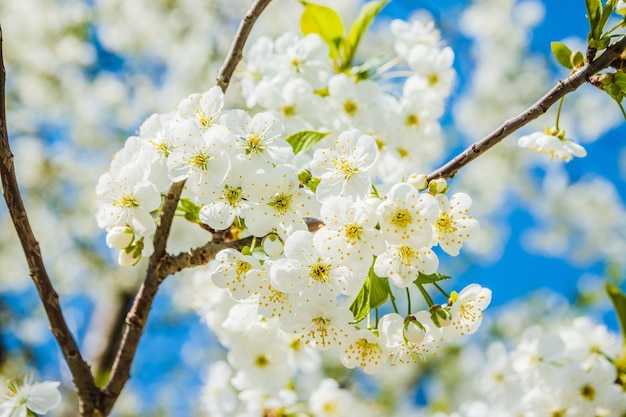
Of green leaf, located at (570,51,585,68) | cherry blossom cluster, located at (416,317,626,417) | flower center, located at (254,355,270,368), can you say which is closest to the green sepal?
flower center, located at (254,355,270,368)

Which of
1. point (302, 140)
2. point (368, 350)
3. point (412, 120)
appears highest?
point (412, 120)

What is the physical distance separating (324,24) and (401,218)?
41.6 inches

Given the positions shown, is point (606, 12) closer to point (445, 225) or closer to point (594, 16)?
Answer: point (594, 16)

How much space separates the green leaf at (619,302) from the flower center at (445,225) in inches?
36.9

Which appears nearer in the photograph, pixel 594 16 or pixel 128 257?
pixel 594 16

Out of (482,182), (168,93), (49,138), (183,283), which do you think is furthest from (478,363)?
(49,138)

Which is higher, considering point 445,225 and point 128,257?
point 128,257

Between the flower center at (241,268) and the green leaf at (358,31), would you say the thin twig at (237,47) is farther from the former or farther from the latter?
the green leaf at (358,31)

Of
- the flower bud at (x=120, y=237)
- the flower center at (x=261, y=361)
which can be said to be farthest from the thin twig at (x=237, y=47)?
the flower center at (x=261, y=361)

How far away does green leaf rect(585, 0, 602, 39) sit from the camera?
1116 millimetres

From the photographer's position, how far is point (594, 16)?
3.68 feet

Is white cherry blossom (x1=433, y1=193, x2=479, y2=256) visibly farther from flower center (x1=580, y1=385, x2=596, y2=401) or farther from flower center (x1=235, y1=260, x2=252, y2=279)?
flower center (x1=580, y1=385, x2=596, y2=401)

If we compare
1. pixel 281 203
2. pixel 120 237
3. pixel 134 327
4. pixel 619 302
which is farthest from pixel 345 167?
pixel 619 302

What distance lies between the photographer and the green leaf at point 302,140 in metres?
1.41
